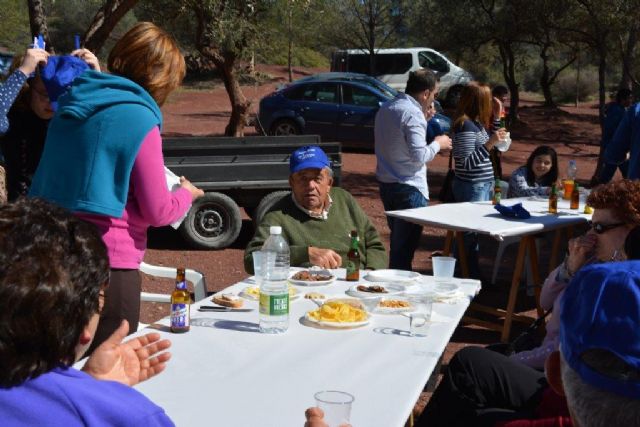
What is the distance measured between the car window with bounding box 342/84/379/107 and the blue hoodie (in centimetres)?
1421

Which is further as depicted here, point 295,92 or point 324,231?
point 295,92

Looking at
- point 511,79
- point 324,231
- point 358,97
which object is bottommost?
point 324,231

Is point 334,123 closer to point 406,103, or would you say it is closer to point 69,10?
point 406,103

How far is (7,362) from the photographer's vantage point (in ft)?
4.79

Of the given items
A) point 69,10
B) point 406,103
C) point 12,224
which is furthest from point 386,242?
point 69,10

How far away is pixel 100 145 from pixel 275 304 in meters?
0.87

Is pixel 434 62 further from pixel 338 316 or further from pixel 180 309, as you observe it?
pixel 180 309

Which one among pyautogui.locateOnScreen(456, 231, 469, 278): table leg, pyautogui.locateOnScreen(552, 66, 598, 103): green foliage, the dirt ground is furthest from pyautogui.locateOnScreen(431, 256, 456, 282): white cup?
pyautogui.locateOnScreen(552, 66, 598, 103): green foliage

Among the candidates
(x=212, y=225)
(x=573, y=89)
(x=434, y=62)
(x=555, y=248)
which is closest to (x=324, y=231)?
(x=555, y=248)

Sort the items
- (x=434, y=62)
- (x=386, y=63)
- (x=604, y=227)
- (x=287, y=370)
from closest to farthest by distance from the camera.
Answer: (x=287, y=370) < (x=604, y=227) < (x=434, y=62) < (x=386, y=63)

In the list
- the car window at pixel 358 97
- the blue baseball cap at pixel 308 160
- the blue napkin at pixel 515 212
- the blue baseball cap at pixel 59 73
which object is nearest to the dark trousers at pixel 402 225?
the blue napkin at pixel 515 212

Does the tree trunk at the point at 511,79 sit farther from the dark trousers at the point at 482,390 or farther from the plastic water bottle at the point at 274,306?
the plastic water bottle at the point at 274,306

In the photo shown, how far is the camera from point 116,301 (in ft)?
10.3

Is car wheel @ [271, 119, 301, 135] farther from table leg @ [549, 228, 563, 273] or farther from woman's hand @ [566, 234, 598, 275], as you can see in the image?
woman's hand @ [566, 234, 598, 275]
